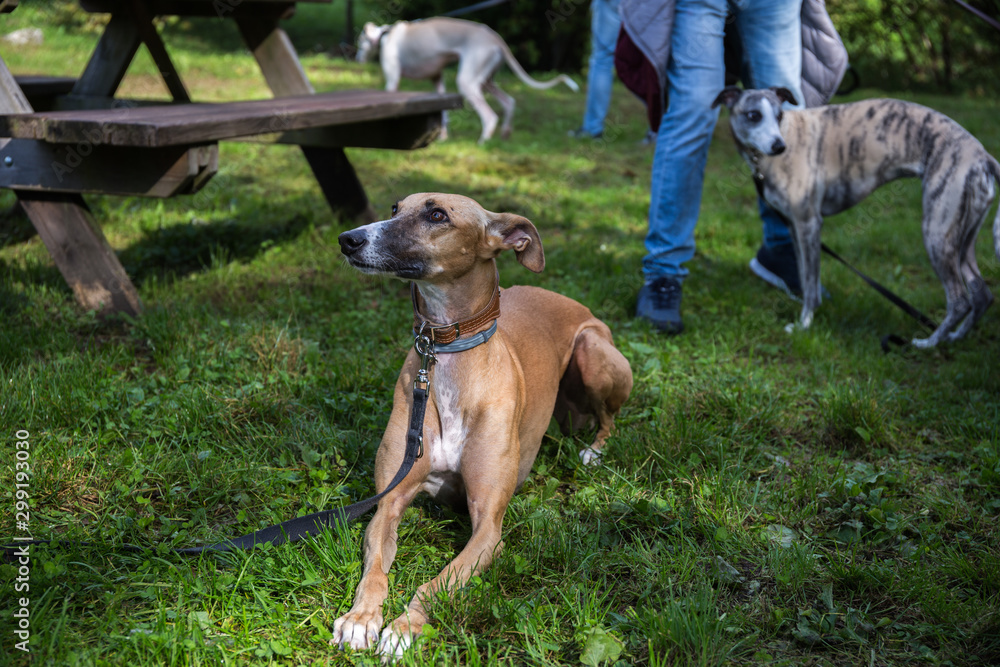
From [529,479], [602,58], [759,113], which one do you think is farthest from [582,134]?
[529,479]

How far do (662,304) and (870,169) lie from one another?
1.44 m

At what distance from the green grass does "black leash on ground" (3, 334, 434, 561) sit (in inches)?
1.7

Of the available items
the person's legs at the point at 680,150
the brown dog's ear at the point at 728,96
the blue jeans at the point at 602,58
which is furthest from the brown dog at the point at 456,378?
the blue jeans at the point at 602,58

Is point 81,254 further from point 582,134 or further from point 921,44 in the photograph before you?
point 921,44

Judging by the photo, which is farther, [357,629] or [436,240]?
[436,240]

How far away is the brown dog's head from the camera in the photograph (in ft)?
7.19

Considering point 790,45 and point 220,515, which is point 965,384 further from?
point 220,515

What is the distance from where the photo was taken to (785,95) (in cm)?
434

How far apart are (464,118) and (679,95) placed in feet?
21.8

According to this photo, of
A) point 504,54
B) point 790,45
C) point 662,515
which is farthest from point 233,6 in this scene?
point 504,54

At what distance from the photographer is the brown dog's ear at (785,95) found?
14.1 ft

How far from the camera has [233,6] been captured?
4.88 metres

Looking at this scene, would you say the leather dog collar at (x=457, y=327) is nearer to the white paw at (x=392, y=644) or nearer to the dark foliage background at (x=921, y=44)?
the white paw at (x=392, y=644)

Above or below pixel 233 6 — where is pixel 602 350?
below
